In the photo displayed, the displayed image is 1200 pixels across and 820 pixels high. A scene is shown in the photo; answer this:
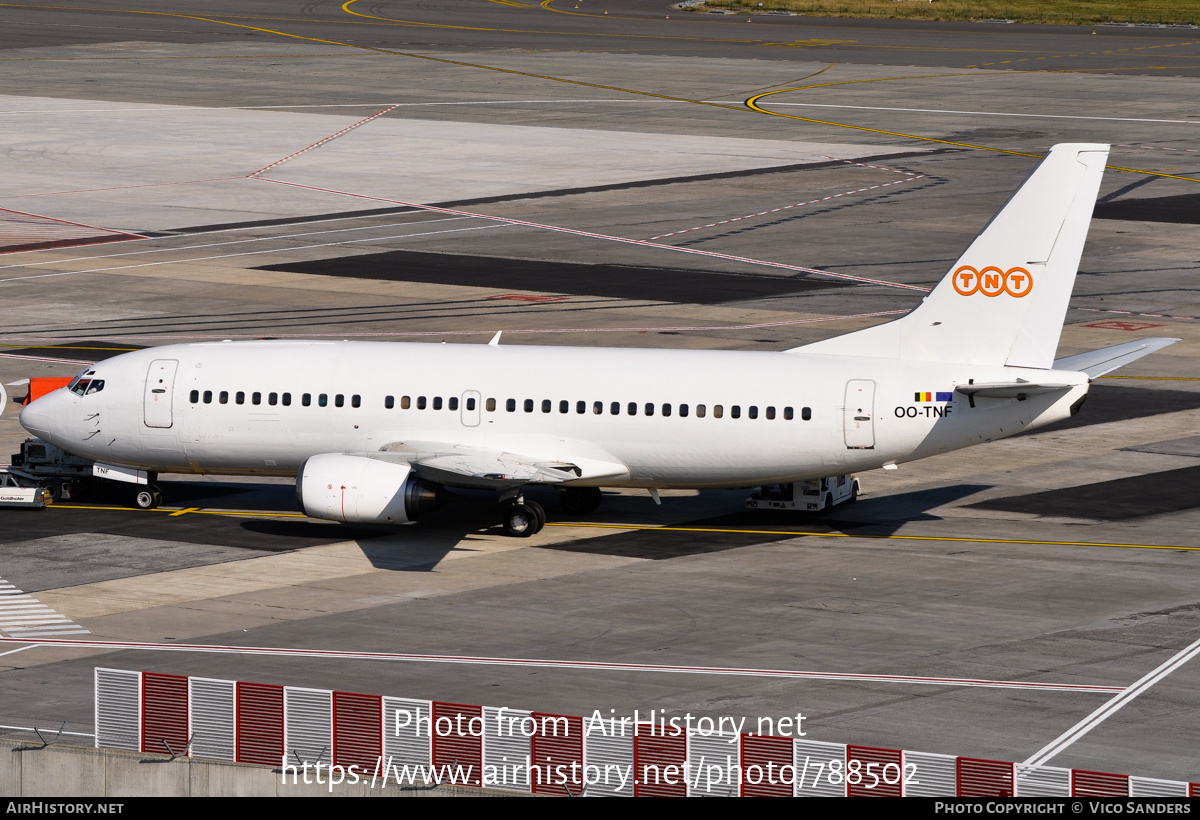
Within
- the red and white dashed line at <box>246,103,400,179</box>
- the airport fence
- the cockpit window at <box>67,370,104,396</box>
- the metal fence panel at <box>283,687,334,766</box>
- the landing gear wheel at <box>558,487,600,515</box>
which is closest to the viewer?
the airport fence

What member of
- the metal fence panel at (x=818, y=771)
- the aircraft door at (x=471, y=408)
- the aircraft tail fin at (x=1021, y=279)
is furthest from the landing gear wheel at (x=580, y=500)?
the metal fence panel at (x=818, y=771)

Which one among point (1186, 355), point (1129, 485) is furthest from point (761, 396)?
point (1186, 355)

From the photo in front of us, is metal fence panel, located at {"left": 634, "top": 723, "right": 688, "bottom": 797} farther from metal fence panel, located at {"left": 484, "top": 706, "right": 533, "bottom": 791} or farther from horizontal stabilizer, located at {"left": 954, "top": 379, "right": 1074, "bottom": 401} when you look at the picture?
horizontal stabilizer, located at {"left": 954, "top": 379, "right": 1074, "bottom": 401}

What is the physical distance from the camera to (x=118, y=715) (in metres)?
28.8

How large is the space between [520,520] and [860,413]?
9.03m

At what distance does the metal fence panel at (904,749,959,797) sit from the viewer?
24.6 metres

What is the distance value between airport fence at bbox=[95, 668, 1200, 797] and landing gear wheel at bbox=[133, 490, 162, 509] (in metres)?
19.2

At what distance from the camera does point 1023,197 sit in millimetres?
43281

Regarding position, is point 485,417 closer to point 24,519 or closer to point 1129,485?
point 24,519

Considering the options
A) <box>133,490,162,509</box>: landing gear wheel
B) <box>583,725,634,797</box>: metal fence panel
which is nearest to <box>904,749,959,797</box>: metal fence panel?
<box>583,725,634,797</box>: metal fence panel

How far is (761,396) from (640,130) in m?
77.6

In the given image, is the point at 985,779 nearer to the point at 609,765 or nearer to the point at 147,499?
the point at 609,765

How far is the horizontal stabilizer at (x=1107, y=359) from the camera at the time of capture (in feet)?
146

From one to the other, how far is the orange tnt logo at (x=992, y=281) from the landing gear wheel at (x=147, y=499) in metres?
22.2
